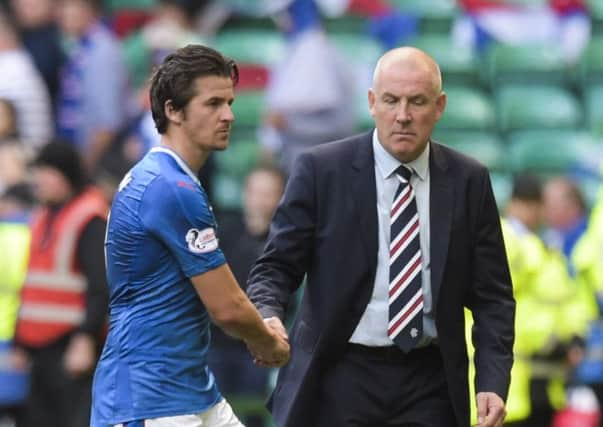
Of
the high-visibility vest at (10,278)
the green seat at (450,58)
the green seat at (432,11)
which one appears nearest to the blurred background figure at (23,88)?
the high-visibility vest at (10,278)

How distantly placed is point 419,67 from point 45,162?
449 centimetres

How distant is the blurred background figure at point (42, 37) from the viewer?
14.3m

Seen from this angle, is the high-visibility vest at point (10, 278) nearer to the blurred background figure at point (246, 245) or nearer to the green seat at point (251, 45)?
the blurred background figure at point (246, 245)

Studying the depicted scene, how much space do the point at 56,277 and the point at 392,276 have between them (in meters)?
4.36

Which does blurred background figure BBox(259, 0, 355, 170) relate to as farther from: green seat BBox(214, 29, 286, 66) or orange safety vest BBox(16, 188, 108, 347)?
orange safety vest BBox(16, 188, 108, 347)

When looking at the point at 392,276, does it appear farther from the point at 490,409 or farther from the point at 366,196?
the point at 490,409

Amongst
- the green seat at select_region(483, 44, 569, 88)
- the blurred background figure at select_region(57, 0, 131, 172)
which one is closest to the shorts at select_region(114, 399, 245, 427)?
the blurred background figure at select_region(57, 0, 131, 172)

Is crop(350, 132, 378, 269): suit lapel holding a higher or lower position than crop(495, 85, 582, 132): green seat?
higher

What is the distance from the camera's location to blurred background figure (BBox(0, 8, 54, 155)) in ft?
45.8

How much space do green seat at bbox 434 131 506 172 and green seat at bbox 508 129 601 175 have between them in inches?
4.3

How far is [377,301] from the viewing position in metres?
6.86

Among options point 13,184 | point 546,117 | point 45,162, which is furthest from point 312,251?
point 546,117

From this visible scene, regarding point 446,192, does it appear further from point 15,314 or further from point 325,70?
point 325,70

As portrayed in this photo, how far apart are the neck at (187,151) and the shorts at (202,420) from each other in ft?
2.74
